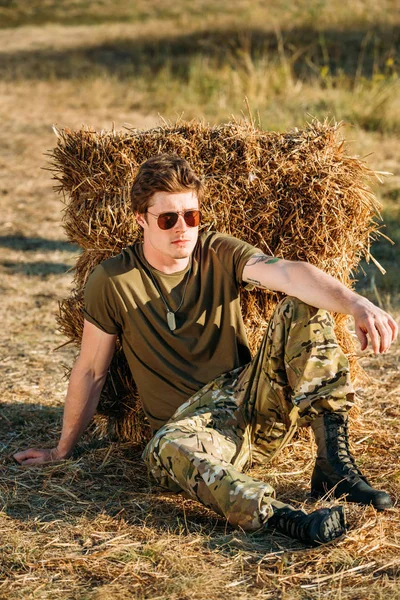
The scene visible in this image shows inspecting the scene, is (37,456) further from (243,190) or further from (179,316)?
(243,190)

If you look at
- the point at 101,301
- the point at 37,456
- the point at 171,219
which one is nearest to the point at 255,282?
the point at 171,219

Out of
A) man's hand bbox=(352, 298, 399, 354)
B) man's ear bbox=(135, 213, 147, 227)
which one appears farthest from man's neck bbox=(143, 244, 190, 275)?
man's hand bbox=(352, 298, 399, 354)

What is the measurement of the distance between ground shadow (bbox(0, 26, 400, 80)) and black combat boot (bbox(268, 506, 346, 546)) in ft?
39.4

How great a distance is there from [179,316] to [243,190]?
83 centimetres

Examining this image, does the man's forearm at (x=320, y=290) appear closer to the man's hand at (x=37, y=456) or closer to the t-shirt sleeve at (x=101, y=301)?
the t-shirt sleeve at (x=101, y=301)

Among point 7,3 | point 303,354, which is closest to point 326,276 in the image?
point 303,354

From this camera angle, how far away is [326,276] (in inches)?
164

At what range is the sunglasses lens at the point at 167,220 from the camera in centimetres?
433

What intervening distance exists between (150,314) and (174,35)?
15.2 metres

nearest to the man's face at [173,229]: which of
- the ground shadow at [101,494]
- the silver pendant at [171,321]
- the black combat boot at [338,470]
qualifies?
the silver pendant at [171,321]

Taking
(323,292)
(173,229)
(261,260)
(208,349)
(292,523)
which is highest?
(173,229)

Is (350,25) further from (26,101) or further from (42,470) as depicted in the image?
(42,470)

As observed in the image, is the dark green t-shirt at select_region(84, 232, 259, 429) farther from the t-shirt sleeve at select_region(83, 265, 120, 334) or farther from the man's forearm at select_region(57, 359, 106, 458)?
the man's forearm at select_region(57, 359, 106, 458)

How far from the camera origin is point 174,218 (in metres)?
4.34
